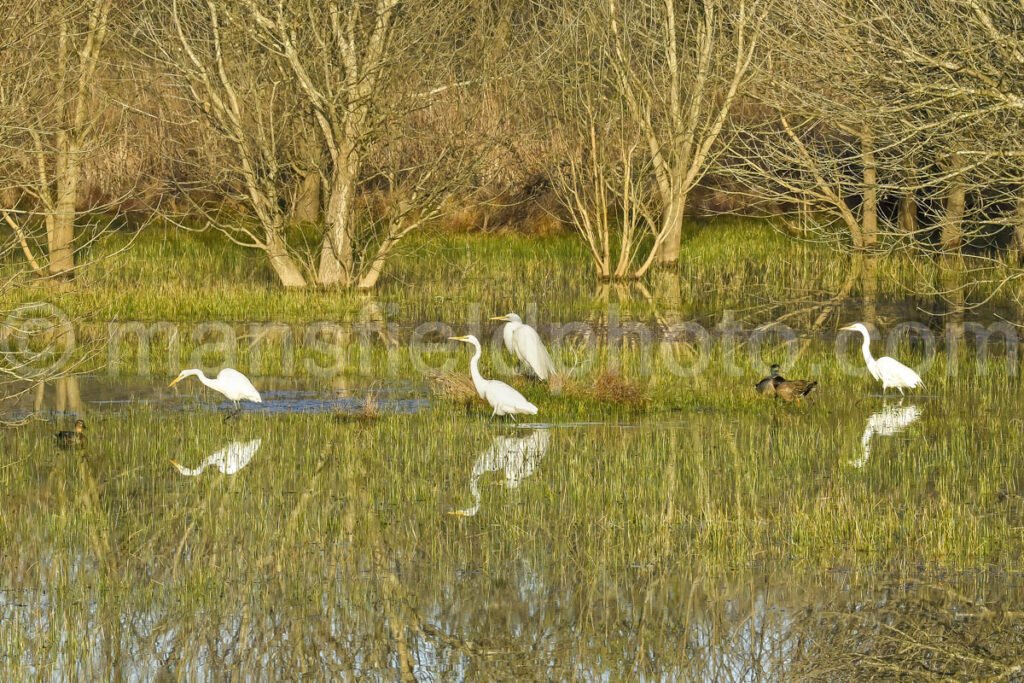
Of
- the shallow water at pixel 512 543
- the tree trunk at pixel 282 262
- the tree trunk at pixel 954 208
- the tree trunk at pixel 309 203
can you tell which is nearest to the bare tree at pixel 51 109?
the shallow water at pixel 512 543

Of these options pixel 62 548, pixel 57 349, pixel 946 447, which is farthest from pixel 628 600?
pixel 57 349

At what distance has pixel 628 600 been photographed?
7.40 meters

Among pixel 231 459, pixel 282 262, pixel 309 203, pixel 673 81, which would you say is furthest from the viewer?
pixel 309 203

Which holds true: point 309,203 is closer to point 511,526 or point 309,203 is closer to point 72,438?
point 72,438

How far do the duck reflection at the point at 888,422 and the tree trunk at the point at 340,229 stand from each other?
32.6 ft

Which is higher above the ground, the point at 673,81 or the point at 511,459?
the point at 673,81

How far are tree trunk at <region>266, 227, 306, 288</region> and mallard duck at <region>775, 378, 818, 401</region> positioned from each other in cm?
969

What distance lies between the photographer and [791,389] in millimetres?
13555

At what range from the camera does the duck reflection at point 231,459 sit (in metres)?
10.5

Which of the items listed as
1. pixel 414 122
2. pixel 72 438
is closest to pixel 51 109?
pixel 72 438

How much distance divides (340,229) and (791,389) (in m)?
9.58

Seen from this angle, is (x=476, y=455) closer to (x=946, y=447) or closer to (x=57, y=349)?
(x=946, y=447)

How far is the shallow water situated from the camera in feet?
21.8

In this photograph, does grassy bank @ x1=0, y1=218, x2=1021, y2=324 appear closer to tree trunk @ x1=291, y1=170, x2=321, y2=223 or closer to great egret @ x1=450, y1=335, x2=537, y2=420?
tree trunk @ x1=291, y1=170, x2=321, y2=223
